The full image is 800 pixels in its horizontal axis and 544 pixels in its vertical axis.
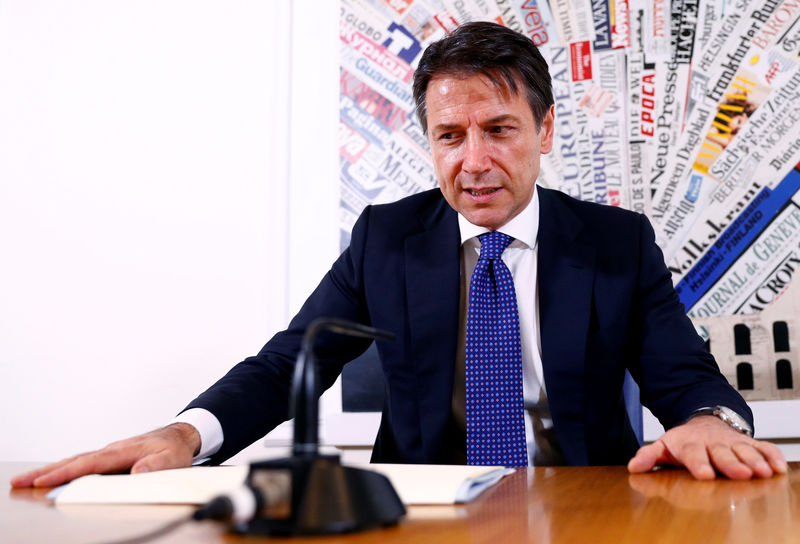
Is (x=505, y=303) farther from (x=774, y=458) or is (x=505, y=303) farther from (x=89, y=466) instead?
(x=89, y=466)

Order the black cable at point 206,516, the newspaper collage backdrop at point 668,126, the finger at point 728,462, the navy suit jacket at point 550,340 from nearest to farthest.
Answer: the black cable at point 206,516, the finger at point 728,462, the navy suit jacket at point 550,340, the newspaper collage backdrop at point 668,126

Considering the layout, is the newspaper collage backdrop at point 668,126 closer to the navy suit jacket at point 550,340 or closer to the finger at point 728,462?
the navy suit jacket at point 550,340

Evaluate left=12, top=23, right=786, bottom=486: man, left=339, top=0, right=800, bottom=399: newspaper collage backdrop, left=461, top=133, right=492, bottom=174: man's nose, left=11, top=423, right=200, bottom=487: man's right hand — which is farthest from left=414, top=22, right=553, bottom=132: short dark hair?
left=11, top=423, right=200, bottom=487: man's right hand

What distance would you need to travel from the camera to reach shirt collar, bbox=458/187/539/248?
1.58 metres

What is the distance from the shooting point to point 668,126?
205 centimetres

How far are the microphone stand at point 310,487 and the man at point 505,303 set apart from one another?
0.68 m

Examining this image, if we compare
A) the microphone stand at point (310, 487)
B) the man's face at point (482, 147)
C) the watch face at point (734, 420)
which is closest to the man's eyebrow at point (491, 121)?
the man's face at point (482, 147)

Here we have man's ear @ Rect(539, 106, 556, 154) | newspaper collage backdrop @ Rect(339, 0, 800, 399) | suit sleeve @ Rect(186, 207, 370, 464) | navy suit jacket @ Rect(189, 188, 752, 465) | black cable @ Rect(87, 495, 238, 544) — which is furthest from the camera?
newspaper collage backdrop @ Rect(339, 0, 800, 399)

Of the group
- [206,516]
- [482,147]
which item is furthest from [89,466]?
[482,147]

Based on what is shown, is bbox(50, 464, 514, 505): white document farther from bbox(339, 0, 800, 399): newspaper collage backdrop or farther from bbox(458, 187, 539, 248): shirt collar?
bbox(339, 0, 800, 399): newspaper collage backdrop

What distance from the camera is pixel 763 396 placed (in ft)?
6.31

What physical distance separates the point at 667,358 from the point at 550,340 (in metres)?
0.21

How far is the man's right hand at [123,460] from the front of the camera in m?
0.96

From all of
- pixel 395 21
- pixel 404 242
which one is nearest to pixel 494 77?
pixel 404 242
